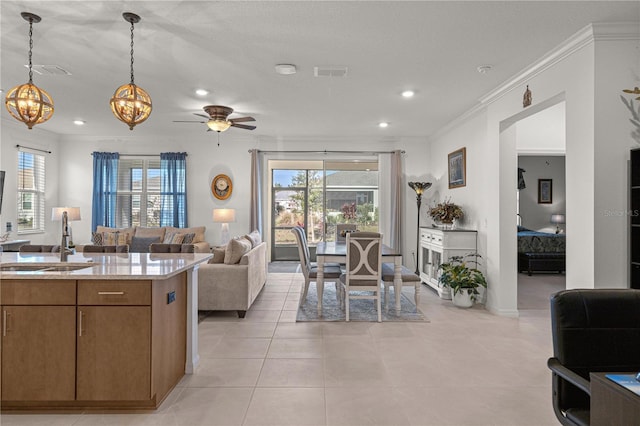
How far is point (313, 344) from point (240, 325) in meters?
1.00

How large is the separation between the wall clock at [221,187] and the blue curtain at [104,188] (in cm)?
190

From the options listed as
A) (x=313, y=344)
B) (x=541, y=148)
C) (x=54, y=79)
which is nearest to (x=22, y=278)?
(x=313, y=344)

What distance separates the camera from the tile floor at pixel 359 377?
2.29 metres

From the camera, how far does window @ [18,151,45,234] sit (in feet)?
21.3

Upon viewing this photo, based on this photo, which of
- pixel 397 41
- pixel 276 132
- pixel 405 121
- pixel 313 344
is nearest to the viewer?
pixel 397 41

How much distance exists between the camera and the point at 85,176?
746 centimetres

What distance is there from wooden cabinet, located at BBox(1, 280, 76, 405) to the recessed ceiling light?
262 cm

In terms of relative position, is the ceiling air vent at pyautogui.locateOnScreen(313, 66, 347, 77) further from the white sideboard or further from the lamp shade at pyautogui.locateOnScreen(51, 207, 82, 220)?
the lamp shade at pyautogui.locateOnScreen(51, 207, 82, 220)

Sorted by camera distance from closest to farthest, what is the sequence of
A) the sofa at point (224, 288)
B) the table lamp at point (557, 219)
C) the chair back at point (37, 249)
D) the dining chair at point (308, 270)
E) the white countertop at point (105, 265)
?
the white countertop at point (105, 265) < the chair back at point (37, 249) < the sofa at point (224, 288) < the dining chair at point (308, 270) < the table lamp at point (557, 219)

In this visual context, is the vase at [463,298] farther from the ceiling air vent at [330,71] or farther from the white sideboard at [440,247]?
the ceiling air vent at [330,71]

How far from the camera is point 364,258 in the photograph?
426cm

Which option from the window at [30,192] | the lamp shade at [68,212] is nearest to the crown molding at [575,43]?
the lamp shade at [68,212]

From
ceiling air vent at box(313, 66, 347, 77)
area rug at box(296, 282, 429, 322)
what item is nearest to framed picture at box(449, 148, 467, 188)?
area rug at box(296, 282, 429, 322)

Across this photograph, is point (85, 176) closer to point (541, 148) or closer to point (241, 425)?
point (241, 425)
